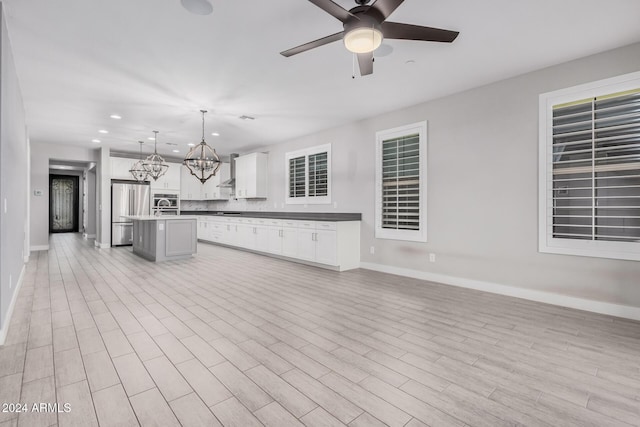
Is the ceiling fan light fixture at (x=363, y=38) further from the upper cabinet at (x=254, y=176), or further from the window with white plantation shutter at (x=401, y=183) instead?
the upper cabinet at (x=254, y=176)

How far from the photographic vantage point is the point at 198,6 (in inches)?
99.3

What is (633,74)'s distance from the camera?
123 inches

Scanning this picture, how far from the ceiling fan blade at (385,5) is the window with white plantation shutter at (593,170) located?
2.72 metres

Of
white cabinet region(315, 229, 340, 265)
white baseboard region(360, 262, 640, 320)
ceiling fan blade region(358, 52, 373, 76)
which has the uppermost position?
ceiling fan blade region(358, 52, 373, 76)

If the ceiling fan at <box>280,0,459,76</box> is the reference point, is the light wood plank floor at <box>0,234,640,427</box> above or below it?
below

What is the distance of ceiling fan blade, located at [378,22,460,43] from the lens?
7.25 feet

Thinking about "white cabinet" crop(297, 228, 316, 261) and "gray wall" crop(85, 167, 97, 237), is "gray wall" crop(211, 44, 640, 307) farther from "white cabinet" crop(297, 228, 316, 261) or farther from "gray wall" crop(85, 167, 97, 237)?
"gray wall" crop(85, 167, 97, 237)

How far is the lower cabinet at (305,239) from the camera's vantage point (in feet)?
17.5

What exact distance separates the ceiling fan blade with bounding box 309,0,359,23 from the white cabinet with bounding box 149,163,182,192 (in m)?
8.73

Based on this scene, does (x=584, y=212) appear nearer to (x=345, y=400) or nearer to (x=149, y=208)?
(x=345, y=400)

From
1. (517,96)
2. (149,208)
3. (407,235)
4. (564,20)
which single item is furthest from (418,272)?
(149,208)

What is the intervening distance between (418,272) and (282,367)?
325 centimetres

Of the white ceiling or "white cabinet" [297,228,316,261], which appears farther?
"white cabinet" [297,228,316,261]

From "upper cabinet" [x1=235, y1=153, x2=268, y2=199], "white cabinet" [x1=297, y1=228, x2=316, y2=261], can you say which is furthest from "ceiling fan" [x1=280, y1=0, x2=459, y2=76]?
"upper cabinet" [x1=235, y1=153, x2=268, y2=199]
